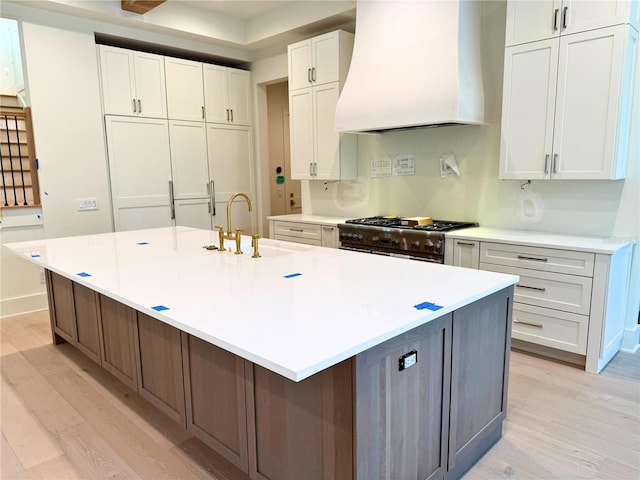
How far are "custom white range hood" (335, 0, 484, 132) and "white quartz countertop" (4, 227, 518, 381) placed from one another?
1464 millimetres

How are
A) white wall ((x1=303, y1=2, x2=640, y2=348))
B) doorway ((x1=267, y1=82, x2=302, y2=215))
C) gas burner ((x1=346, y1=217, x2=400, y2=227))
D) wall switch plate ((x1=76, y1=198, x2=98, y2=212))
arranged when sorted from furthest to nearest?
doorway ((x1=267, y1=82, x2=302, y2=215)), wall switch plate ((x1=76, y1=198, x2=98, y2=212)), gas burner ((x1=346, y1=217, x2=400, y2=227)), white wall ((x1=303, y1=2, x2=640, y2=348))

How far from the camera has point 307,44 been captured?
4.48 m

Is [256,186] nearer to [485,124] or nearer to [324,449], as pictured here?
[485,124]

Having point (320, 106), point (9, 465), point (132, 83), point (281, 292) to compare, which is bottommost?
point (9, 465)

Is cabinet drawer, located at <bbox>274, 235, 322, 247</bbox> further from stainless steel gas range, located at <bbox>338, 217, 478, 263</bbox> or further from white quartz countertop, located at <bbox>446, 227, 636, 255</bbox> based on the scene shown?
white quartz countertop, located at <bbox>446, 227, 636, 255</bbox>

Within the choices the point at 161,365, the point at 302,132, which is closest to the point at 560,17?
the point at 302,132

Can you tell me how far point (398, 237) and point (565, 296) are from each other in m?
1.28

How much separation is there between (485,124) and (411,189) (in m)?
0.96

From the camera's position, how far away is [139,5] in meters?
4.08

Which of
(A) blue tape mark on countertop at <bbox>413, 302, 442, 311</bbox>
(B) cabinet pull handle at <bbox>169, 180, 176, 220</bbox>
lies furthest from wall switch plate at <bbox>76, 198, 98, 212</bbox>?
(A) blue tape mark on countertop at <bbox>413, 302, 442, 311</bbox>

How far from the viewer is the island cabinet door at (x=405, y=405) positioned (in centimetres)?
133

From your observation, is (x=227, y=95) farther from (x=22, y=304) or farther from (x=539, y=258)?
(x=539, y=258)

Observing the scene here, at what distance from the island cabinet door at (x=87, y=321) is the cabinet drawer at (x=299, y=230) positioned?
7.35ft

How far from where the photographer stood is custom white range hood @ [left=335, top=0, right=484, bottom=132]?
3182 mm
